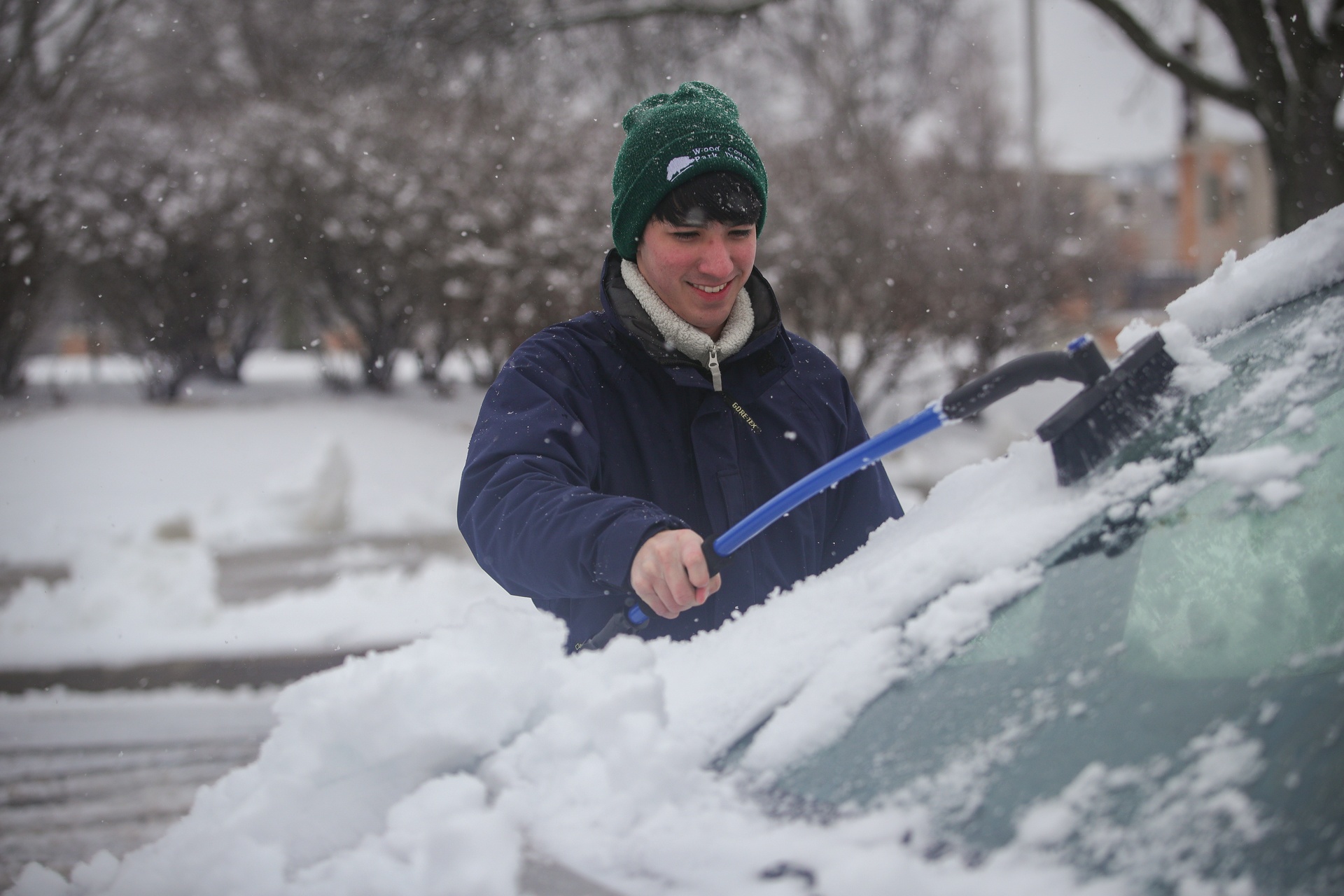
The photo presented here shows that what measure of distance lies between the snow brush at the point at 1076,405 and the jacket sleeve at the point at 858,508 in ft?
2.88

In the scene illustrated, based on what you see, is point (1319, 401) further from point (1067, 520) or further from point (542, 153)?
point (542, 153)

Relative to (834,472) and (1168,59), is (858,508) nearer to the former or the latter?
(834,472)

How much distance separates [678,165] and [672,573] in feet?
2.86

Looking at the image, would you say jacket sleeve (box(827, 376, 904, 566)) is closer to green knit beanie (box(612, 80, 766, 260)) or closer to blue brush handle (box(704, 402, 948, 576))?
green knit beanie (box(612, 80, 766, 260))

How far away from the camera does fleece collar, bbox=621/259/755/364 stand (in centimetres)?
188

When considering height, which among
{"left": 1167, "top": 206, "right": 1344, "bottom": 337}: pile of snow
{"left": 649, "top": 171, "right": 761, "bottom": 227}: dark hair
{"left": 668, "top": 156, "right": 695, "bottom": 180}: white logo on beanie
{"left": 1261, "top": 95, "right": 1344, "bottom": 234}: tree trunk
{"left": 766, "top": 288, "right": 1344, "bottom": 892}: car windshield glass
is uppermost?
{"left": 1261, "top": 95, "right": 1344, "bottom": 234}: tree trunk

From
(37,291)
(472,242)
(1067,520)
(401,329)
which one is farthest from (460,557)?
(37,291)

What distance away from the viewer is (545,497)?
1.58 metres

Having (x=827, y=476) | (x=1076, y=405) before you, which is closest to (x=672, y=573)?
(x=827, y=476)

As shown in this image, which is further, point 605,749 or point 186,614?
point 186,614

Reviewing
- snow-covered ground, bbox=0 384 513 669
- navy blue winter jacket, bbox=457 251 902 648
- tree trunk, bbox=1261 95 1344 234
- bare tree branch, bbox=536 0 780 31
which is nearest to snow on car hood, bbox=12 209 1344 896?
navy blue winter jacket, bbox=457 251 902 648

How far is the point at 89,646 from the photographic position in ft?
19.6

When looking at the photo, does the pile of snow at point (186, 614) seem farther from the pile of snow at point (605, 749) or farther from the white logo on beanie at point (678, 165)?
the pile of snow at point (605, 749)

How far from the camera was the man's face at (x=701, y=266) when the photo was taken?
1.89m
